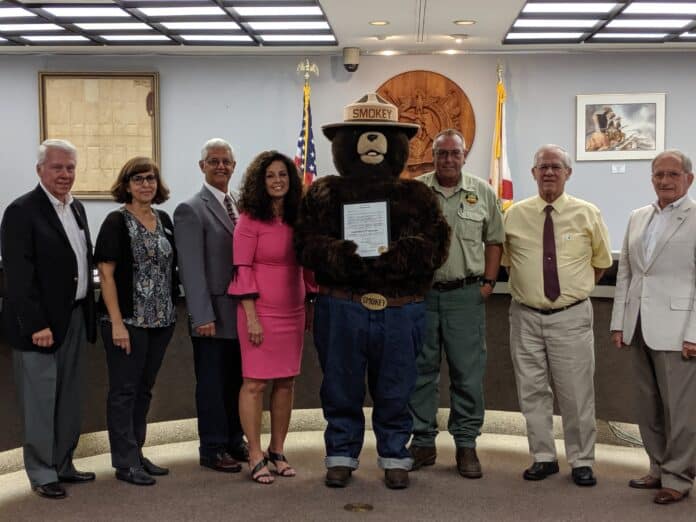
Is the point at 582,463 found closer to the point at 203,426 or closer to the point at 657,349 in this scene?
the point at 657,349

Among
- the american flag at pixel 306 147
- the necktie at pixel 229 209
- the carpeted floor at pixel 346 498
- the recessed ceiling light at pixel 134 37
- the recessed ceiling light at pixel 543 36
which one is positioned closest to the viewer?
the carpeted floor at pixel 346 498

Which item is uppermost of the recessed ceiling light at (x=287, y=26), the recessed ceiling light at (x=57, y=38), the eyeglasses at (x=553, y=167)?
the recessed ceiling light at (x=57, y=38)

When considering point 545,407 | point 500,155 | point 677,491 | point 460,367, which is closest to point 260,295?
point 460,367

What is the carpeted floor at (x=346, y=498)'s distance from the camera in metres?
3.15

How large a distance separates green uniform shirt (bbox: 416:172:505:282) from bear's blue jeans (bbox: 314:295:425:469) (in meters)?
0.25

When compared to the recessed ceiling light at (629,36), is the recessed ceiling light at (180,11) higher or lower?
higher

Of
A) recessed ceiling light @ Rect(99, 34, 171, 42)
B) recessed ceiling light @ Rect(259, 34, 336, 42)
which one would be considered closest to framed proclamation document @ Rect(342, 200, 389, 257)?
recessed ceiling light @ Rect(259, 34, 336, 42)

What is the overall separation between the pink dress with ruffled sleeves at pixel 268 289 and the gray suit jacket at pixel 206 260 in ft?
0.33

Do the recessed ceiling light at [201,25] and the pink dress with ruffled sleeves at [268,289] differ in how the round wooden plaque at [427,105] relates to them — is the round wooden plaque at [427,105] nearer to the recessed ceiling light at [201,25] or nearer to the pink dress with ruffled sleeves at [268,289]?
the recessed ceiling light at [201,25]

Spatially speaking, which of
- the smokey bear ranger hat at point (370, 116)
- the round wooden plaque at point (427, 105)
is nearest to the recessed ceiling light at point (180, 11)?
the round wooden plaque at point (427, 105)

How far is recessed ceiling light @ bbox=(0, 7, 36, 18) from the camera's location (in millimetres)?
6949

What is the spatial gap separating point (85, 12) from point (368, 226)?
4706 mm

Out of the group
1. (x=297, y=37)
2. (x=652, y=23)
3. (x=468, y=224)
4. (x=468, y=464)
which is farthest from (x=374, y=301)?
(x=652, y=23)

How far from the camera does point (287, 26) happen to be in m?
7.50
